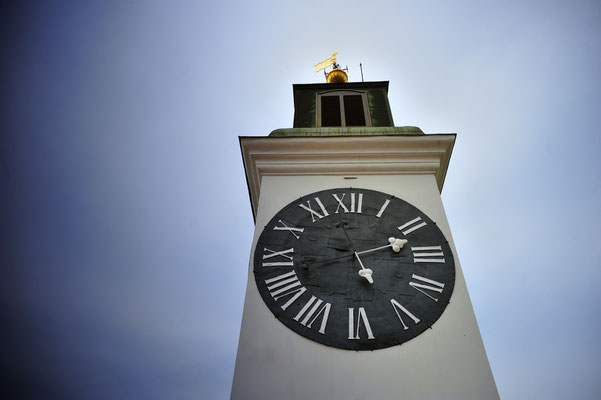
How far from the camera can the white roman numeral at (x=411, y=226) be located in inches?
233

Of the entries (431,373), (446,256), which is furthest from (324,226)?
(431,373)

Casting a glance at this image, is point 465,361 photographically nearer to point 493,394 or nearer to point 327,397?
point 493,394

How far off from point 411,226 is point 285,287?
1.76m

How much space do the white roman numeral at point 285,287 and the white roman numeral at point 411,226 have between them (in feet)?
4.77

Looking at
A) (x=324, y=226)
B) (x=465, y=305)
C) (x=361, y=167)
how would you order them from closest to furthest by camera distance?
(x=465, y=305)
(x=324, y=226)
(x=361, y=167)

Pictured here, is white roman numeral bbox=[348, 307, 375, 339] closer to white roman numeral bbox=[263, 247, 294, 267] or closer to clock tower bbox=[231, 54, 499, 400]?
clock tower bbox=[231, 54, 499, 400]

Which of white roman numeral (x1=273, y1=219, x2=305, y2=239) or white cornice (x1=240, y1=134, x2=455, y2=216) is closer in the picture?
white roman numeral (x1=273, y1=219, x2=305, y2=239)

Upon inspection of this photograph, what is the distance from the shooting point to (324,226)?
604 cm

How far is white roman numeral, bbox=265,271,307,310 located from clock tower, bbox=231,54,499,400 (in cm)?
1

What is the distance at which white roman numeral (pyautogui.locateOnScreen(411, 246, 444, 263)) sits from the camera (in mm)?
5516

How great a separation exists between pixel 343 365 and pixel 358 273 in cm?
115

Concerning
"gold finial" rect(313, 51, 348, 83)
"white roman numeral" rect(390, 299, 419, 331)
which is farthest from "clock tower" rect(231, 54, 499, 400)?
"gold finial" rect(313, 51, 348, 83)

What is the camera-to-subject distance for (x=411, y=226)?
601cm

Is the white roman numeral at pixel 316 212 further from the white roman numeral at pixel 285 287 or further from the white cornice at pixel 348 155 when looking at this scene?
the white roman numeral at pixel 285 287
